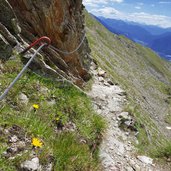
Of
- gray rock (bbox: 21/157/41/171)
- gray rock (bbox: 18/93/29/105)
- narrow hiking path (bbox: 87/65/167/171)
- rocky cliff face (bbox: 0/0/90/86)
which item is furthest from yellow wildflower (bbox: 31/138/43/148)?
rocky cliff face (bbox: 0/0/90/86)

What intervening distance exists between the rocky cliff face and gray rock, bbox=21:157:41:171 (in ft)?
20.2

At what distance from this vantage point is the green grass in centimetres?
571

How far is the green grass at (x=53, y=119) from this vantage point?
5715 mm

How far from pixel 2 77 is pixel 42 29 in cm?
723

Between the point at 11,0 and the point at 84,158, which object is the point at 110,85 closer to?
the point at 11,0

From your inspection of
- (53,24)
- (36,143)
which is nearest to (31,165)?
(36,143)

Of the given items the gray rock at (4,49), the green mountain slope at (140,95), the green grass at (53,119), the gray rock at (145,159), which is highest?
the gray rock at (4,49)

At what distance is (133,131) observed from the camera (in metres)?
13.5

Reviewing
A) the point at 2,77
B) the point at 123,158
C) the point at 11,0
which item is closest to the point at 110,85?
the point at 11,0

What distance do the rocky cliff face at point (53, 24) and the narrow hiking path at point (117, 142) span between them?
221 centimetres

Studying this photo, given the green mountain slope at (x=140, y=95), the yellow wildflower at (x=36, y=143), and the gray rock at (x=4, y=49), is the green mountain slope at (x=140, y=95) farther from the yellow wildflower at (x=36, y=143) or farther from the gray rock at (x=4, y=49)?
the yellow wildflower at (x=36, y=143)

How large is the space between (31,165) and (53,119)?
103 inches

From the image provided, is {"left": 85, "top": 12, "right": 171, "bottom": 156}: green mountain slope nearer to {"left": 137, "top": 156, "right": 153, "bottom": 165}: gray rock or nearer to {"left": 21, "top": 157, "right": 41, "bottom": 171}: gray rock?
{"left": 137, "top": 156, "right": 153, "bottom": 165}: gray rock

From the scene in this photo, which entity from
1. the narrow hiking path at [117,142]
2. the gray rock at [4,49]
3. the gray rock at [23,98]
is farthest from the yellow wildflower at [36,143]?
the gray rock at [4,49]
